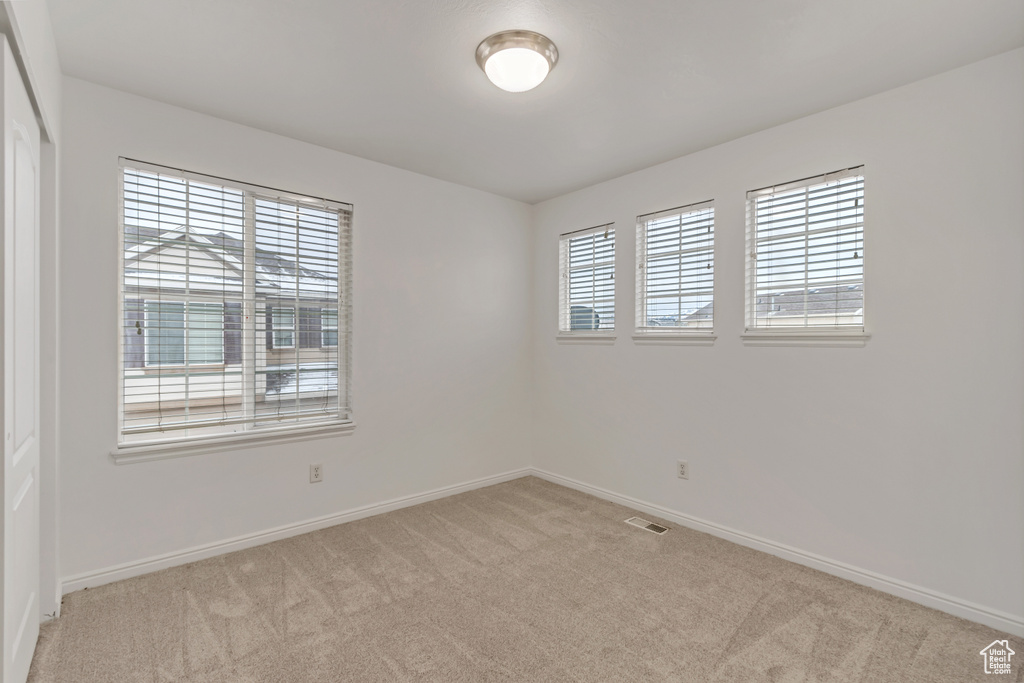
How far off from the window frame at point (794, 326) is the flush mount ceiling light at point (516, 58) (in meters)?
1.62

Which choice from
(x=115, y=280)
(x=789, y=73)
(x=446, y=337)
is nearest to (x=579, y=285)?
(x=446, y=337)

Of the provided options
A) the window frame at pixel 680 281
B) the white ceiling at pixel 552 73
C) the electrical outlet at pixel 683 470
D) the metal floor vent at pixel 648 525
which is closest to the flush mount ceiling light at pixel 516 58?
the white ceiling at pixel 552 73

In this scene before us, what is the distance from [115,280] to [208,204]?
2.13 ft

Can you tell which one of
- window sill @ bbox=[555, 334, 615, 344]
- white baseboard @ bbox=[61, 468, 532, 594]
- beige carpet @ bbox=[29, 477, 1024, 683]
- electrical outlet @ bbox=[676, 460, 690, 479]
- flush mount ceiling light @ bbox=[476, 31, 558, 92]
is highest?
flush mount ceiling light @ bbox=[476, 31, 558, 92]

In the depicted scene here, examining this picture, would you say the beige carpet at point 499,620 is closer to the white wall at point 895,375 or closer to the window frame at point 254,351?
the white wall at point 895,375

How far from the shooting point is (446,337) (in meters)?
4.02

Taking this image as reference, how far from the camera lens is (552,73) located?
92.9 inches

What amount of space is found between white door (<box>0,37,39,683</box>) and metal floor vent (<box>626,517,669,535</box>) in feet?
10.1

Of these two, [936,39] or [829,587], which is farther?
[829,587]

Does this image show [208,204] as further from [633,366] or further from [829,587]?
[829,587]

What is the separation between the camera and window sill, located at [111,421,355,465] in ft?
8.55

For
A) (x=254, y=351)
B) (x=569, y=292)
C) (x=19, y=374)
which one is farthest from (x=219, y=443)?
(x=569, y=292)

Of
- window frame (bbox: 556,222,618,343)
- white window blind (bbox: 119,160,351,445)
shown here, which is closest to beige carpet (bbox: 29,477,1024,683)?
white window blind (bbox: 119,160,351,445)

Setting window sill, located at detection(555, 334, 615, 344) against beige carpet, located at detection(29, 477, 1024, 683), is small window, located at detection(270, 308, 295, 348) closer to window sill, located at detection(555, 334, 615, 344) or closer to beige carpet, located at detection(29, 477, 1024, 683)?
beige carpet, located at detection(29, 477, 1024, 683)
